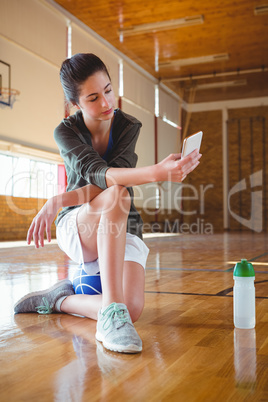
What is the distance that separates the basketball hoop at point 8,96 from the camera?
7.76m

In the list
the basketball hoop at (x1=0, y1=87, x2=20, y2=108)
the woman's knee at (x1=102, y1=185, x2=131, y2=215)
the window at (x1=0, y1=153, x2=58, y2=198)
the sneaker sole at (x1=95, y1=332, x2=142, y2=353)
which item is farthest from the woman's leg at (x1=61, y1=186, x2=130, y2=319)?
the window at (x1=0, y1=153, x2=58, y2=198)

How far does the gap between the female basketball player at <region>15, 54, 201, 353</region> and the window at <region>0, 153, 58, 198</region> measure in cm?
669

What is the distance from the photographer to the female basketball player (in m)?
1.41

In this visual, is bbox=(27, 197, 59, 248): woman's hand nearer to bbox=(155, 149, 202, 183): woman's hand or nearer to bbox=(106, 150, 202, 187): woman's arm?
bbox=(106, 150, 202, 187): woman's arm

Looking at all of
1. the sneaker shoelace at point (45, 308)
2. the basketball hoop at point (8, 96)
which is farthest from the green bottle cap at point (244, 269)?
the basketball hoop at point (8, 96)

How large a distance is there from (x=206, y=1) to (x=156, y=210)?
20.4 ft

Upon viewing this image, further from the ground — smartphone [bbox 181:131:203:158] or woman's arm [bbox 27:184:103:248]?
smartphone [bbox 181:131:203:158]

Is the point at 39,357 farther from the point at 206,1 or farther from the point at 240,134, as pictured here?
the point at 240,134

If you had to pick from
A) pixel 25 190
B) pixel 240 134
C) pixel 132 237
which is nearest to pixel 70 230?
pixel 132 237

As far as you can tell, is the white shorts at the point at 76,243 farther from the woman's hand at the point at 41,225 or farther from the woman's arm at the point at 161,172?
the woman's arm at the point at 161,172

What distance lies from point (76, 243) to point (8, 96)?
6731 mm

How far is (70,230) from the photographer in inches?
69.0

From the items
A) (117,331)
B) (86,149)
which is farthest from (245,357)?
(86,149)

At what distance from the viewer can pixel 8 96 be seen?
791 cm
